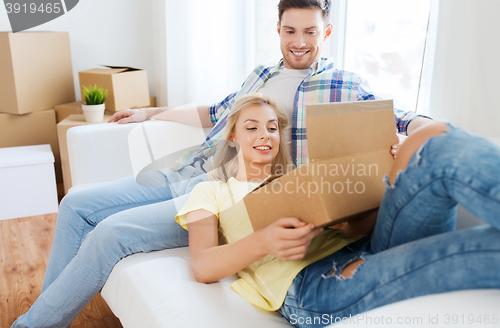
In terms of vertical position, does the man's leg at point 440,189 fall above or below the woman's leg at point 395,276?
above

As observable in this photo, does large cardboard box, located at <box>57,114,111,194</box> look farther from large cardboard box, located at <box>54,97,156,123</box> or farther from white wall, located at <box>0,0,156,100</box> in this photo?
white wall, located at <box>0,0,156,100</box>

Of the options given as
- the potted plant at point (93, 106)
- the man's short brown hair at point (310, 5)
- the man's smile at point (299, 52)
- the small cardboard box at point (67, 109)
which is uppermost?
the man's short brown hair at point (310, 5)

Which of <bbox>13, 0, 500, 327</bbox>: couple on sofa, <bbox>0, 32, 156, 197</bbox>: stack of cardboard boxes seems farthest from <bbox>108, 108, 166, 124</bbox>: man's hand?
<bbox>0, 32, 156, 197</bbox>: stack of cardboard boxes

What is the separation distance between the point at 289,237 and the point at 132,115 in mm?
1276

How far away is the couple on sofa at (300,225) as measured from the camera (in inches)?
25.6

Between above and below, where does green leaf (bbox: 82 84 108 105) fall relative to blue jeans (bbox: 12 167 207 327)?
above

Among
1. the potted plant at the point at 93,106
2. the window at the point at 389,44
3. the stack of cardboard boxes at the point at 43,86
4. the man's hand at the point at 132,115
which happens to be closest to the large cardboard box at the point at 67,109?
the stack of cardboard boxes at the point at 43,86

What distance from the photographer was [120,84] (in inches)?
95.3

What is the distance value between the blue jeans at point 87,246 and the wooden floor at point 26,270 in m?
0.25

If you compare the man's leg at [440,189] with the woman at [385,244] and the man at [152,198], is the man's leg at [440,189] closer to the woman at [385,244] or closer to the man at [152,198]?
the woman at [385,244]

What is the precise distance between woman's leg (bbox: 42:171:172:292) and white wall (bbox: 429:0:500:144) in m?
0.95

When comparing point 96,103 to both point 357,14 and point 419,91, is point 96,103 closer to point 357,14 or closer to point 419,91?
point 357,14

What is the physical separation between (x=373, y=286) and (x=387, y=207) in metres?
0.15

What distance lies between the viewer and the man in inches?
44.6
